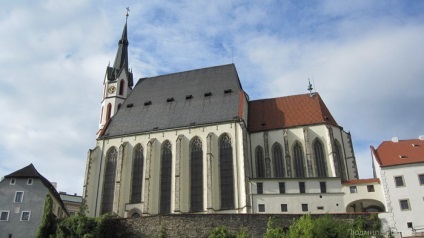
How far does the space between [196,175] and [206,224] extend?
1056 cm

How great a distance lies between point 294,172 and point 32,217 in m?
24.0

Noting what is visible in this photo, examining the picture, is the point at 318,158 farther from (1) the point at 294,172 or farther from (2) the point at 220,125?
(2) the point at 220,125

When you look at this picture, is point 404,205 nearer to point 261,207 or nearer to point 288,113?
point 261,207

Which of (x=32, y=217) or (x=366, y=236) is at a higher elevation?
(x=32, y=217)

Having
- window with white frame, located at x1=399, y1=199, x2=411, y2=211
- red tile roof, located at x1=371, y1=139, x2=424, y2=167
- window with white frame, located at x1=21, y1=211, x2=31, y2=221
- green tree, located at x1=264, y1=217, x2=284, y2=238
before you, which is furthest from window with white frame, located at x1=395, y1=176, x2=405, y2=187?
window with white frame, located at x1=21, y1=211, x2=31, y2=221

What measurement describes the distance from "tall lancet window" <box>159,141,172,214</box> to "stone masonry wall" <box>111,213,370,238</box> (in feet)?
29.2

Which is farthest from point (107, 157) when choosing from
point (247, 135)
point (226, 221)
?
point (226, 221)

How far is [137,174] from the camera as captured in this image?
146ft

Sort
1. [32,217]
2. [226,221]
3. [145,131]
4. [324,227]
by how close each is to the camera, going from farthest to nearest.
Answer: [145,131] → [32,217] → [226,221] → [324,227]

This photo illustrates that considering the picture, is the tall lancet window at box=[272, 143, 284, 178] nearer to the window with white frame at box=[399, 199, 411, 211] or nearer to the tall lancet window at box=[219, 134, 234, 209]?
the tall lancet window at box=[219, 134, 234, 209]

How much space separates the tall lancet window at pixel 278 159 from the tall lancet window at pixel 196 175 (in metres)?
7.39

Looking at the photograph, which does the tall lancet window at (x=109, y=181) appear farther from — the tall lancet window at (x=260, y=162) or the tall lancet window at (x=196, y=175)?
the tall lancet window at (x=260, y=162)

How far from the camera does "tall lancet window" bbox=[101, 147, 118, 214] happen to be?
1725 inches

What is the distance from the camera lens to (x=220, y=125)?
43719mm
